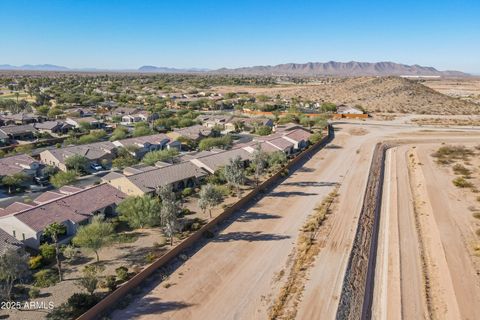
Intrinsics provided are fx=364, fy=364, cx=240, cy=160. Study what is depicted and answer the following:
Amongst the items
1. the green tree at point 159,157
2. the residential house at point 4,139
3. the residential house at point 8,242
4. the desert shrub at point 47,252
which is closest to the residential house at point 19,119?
the residential house at point 4,139

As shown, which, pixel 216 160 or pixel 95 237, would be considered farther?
pixel 216 160

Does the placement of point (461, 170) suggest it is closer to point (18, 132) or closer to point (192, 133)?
point (192, 133)

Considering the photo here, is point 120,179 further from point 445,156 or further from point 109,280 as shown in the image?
point 445,156

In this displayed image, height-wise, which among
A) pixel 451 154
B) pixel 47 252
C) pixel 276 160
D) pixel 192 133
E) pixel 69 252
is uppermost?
pixel 192 133

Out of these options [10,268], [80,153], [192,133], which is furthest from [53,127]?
[10,268]

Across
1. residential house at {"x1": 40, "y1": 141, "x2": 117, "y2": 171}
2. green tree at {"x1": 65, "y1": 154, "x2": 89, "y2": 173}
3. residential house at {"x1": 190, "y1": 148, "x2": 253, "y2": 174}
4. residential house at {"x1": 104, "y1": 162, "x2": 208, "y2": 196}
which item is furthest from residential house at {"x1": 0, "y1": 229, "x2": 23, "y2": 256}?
residential house at {"x1": 190, "y1": 148, "x2": 253, "y2": 174}

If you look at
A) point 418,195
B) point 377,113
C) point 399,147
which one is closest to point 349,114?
point 377,113

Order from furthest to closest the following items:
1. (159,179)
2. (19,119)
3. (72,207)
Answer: (19,119) → (159,179) → (72,207)

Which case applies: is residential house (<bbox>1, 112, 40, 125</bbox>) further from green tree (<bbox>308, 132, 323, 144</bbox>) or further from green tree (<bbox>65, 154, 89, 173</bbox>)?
green tree (<bbox>308, 132, 323, 144</bbox>)
